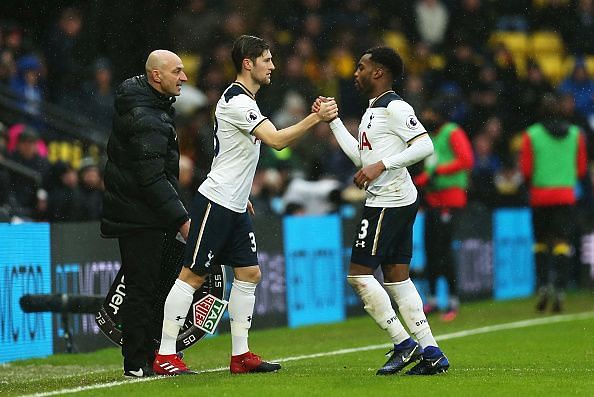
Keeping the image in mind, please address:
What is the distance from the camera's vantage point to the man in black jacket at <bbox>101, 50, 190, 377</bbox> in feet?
30.5

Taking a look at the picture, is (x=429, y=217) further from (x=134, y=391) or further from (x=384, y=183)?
(x=134, y=391)

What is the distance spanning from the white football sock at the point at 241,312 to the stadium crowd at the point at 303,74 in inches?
204

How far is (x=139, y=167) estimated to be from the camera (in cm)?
927

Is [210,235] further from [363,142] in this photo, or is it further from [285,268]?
[285,268]

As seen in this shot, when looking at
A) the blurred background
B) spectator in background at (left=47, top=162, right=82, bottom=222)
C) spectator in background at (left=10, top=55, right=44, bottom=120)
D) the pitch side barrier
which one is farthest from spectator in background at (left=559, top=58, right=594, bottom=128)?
spectator in background at (left=47, top=162, right=82, bottom=222)

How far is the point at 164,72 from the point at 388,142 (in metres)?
1.61

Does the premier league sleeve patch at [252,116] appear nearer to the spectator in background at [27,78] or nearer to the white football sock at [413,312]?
the white football sock at [413,312]

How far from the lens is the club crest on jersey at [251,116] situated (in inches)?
365

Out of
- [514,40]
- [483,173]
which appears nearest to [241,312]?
[483,173]

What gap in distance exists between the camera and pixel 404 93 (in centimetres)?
2145

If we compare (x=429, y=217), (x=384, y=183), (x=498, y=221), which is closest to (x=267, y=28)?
(x=498, y=221)

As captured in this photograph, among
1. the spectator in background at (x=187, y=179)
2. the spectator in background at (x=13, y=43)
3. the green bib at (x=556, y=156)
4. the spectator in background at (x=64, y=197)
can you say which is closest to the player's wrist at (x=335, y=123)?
the spectator in background at (x=64, y=197)

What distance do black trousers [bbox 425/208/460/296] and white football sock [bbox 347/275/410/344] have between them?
6.83 metres

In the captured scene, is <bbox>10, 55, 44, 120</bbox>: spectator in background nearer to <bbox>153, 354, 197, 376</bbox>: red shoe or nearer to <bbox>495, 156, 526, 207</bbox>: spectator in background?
<bbox>495, 156, 526, 207</bbox>: spectator in background
